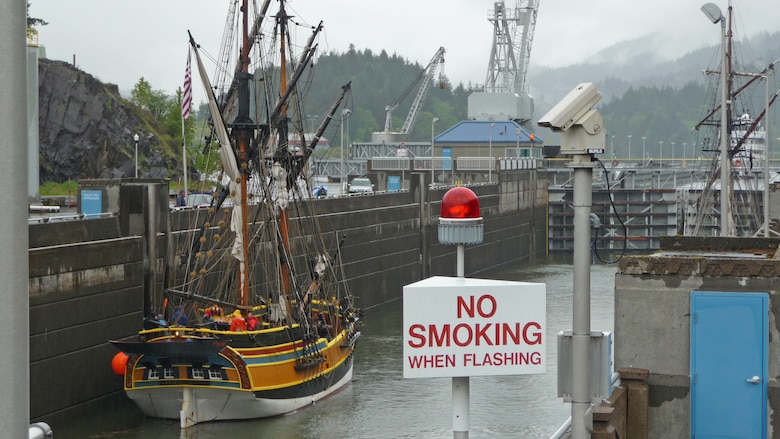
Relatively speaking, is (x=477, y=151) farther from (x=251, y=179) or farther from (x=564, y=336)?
(x=564, y=336)

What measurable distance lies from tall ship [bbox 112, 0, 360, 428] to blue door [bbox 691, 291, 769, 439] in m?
14.4

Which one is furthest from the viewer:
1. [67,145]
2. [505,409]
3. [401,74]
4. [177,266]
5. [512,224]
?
[401,74]

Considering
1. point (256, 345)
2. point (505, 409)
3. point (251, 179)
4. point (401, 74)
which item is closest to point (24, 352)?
point (256, 345)

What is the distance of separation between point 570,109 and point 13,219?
4438 mm

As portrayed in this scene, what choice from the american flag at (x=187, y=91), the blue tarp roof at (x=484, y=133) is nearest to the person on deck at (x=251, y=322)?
the american flag at (x=187, y=91)

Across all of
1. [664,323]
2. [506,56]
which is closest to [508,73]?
[506,56]

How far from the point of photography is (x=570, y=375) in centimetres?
761

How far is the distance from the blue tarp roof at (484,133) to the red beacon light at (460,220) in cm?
7492

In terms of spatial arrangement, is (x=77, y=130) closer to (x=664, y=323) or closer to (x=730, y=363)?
(x=664, y=323)

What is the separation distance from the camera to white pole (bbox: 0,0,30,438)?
3783 mm

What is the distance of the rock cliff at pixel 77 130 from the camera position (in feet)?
165

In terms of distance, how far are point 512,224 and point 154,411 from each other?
4165cm

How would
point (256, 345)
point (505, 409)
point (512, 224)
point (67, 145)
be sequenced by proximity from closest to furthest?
point (256, 345), point (505, 409), point (67, 145), point (512, 224)

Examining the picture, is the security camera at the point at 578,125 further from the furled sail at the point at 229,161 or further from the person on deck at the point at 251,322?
the furled sail at the point at 229,161
